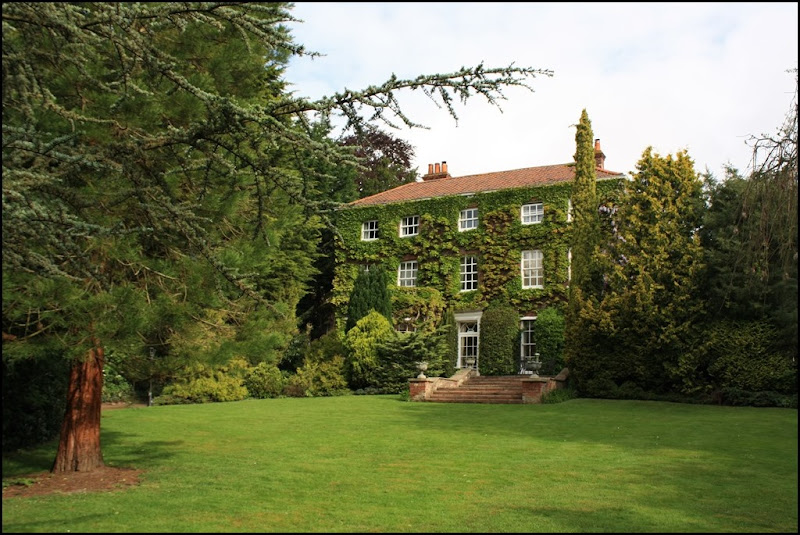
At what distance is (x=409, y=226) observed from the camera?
29.9m

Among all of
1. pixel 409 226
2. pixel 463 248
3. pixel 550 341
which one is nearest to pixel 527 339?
pixel 550 341

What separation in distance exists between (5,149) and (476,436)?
32.0 feet

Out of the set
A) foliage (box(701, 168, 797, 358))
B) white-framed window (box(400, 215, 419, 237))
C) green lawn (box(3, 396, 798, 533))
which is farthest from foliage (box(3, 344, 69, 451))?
white-framed window (box(400, 215, 419, 237))

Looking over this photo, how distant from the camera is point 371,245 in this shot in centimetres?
3042

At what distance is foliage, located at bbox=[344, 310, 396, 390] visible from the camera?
2348 centimetres

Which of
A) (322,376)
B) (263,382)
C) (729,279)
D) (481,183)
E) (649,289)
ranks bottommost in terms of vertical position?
(263,382)

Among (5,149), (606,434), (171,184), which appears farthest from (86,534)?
(606,434)

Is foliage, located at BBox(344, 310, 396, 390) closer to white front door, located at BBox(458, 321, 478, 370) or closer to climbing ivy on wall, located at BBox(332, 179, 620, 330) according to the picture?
climbing ivy on wall, located at BBox(332, 179, 620, 330)

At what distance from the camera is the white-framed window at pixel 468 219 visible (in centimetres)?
2859

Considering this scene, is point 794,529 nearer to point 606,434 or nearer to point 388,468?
point 388,468

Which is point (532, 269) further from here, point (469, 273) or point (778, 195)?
point (778, 195)

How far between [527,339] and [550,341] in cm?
150

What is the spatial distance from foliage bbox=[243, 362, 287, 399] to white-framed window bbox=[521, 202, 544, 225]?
1094cm

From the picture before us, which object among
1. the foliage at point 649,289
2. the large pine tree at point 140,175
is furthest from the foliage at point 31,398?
the foliage at point 649,289
